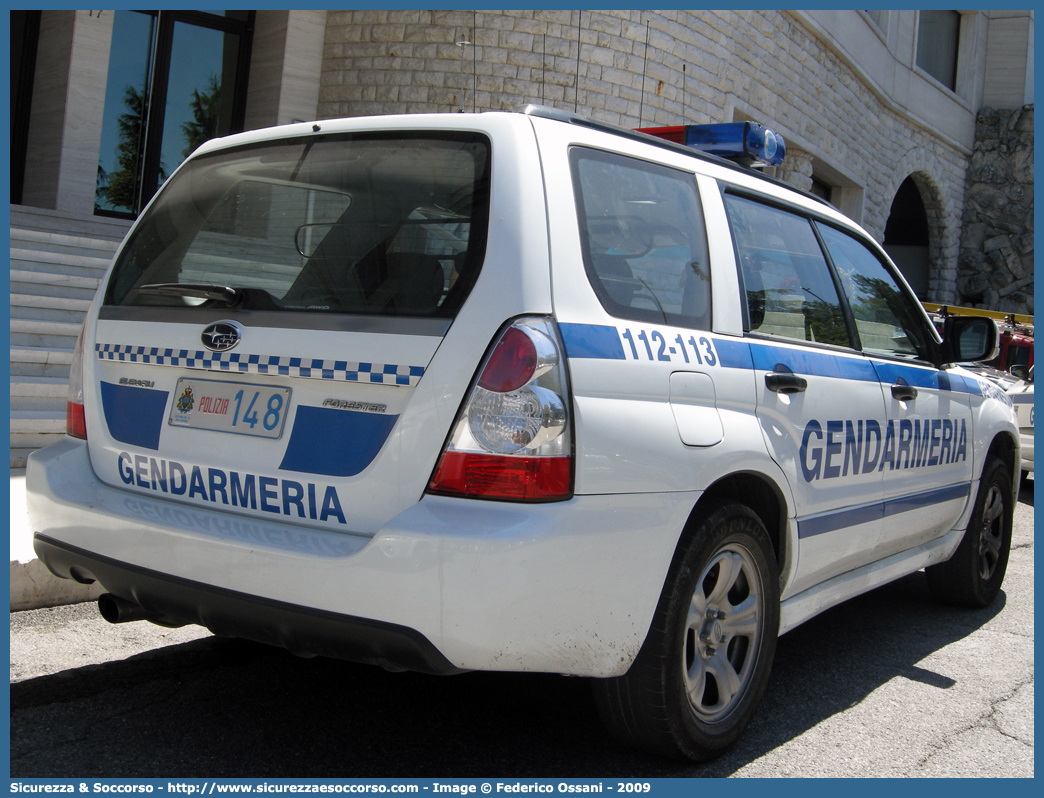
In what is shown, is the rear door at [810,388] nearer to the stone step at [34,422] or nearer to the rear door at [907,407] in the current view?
the rear door at [907,407]

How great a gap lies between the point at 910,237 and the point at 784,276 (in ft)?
86.6

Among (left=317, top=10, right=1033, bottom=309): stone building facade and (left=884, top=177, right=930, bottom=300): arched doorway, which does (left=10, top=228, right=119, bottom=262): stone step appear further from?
(left=884, top=177, right=930, bottom=300): arched doorway

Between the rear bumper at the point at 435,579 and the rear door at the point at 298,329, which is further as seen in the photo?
the rear door at the point at 298,329

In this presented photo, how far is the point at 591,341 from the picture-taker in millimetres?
2283

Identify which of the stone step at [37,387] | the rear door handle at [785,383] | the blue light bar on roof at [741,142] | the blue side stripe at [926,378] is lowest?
the stone step at [37,387]

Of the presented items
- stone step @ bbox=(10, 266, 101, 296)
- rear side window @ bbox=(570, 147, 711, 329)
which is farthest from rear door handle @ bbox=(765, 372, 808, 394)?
stone step @ bbox=(10, 266, 101, 296)

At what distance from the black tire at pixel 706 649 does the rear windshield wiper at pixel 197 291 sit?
4.46 feet

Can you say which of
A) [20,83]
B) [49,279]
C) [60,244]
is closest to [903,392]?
[49,279]

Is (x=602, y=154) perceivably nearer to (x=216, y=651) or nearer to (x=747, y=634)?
(x=747, y=634)

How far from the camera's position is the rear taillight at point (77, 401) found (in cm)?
279

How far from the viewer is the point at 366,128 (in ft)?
8.56

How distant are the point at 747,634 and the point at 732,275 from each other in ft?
3.49

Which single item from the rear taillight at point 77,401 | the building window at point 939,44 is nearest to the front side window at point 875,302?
the rear taillight at point 77,401

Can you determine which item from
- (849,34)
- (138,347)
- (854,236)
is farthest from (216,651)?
(849,34)
